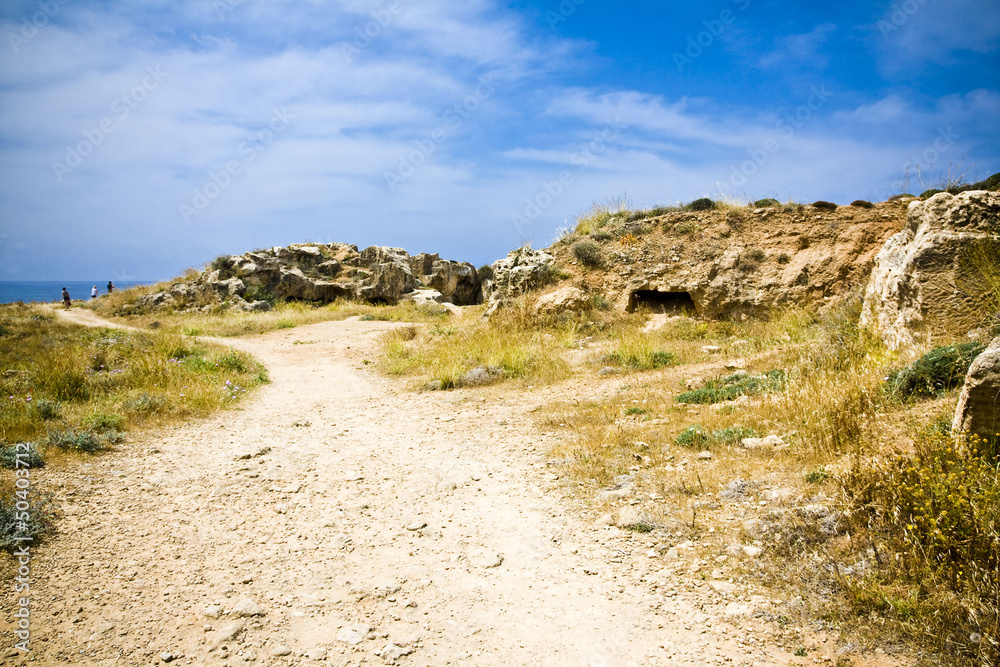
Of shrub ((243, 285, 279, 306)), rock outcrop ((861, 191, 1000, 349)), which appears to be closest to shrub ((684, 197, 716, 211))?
rock outcrop ((861, 191, 1000, 349))

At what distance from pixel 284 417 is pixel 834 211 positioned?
43.2ft

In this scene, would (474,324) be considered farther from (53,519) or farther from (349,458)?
(53,519)

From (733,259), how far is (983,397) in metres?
10.6

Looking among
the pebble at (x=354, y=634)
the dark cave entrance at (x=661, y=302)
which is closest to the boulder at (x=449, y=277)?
the dark cave entrance at (x=661, y=302)

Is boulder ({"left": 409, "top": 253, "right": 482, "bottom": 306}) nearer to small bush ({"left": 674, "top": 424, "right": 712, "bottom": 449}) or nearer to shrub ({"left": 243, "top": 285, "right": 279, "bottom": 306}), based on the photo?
shrub ({"left": 243, "top": 285, "right": 279, "bottom": 306})

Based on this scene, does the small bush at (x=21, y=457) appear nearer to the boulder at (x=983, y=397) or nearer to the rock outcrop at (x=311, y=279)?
the boulder at (x=983, y=397)

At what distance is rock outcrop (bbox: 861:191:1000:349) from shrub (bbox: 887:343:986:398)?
1460mm

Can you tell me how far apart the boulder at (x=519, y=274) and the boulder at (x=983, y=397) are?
38.1 ft

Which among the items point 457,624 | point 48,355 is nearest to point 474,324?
point 48,355

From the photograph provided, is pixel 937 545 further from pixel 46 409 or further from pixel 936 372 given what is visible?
pixel 46 409

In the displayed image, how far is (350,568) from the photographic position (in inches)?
161

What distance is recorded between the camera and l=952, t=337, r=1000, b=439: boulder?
3.53 m

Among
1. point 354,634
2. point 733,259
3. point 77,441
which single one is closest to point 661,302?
point 733,259

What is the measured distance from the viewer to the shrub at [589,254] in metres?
15.3
